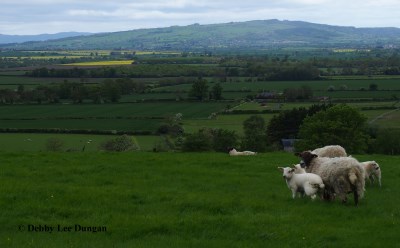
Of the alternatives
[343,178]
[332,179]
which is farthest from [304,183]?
[343,178]

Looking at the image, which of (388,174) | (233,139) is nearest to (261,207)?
(388,174)

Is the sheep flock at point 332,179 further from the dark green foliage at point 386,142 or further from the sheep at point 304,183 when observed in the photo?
the dark green foliage at point 386,142

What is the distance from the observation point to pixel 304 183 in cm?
1471

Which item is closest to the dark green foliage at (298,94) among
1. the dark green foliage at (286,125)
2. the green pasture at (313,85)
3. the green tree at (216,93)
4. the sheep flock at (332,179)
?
the green pasture at (313,85)

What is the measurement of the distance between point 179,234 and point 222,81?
4496 inches

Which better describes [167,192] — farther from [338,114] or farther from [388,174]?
[338,114]

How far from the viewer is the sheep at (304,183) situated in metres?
14.5

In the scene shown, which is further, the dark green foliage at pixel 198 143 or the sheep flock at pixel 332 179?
the dark green foliage at pixel 198 143

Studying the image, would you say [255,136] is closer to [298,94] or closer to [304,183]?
[304,183]

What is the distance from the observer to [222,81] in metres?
124

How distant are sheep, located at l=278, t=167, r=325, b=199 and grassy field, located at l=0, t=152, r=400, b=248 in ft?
0.99

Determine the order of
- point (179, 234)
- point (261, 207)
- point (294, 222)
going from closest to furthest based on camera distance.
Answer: point (179, 234) → point (294, 222) → point (261, 207)

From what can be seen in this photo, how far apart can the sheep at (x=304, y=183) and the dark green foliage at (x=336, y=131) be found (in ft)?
85.5

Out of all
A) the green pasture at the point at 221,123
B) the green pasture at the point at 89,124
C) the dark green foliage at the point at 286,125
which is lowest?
the green pasture at the point at 221,123
